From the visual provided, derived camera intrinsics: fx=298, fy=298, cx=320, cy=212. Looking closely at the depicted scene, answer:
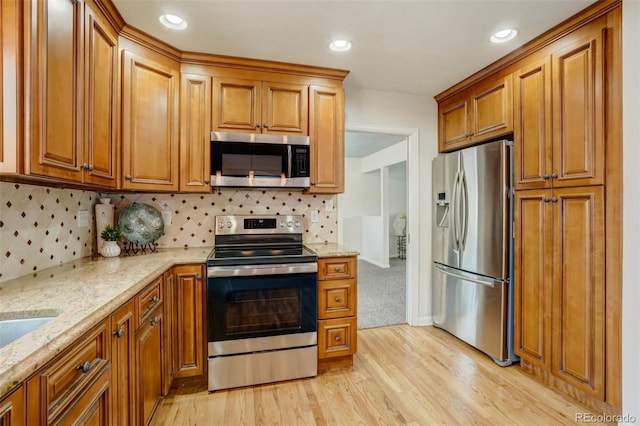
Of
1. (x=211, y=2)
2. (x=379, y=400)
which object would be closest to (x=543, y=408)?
(x=379, y=400)

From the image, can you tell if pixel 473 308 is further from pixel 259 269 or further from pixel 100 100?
pixel 100 100

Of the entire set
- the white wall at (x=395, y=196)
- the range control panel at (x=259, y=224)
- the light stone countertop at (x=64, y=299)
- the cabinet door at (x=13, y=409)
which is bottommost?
the cabinet door at (x=13, y=409)

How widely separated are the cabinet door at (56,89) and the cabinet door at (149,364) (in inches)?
32.8

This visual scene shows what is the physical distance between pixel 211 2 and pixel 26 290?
1.69 meters

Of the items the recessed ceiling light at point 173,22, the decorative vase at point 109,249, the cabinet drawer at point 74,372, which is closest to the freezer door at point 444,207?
the recessed ceiling light at point 173,22

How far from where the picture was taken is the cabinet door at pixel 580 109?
174 centimetres

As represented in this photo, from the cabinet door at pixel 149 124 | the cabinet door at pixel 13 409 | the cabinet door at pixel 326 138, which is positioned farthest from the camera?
the cabinet door at pixel 326 138

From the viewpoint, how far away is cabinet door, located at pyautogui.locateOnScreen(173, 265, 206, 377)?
197cm

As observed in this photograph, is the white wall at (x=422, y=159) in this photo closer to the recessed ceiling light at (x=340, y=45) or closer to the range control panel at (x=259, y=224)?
the recessed ceiling light at (x=340, y=45)

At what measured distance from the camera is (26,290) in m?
1.23

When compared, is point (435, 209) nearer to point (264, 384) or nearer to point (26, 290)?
point (264, 384)

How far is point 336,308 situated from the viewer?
7.44 ft
